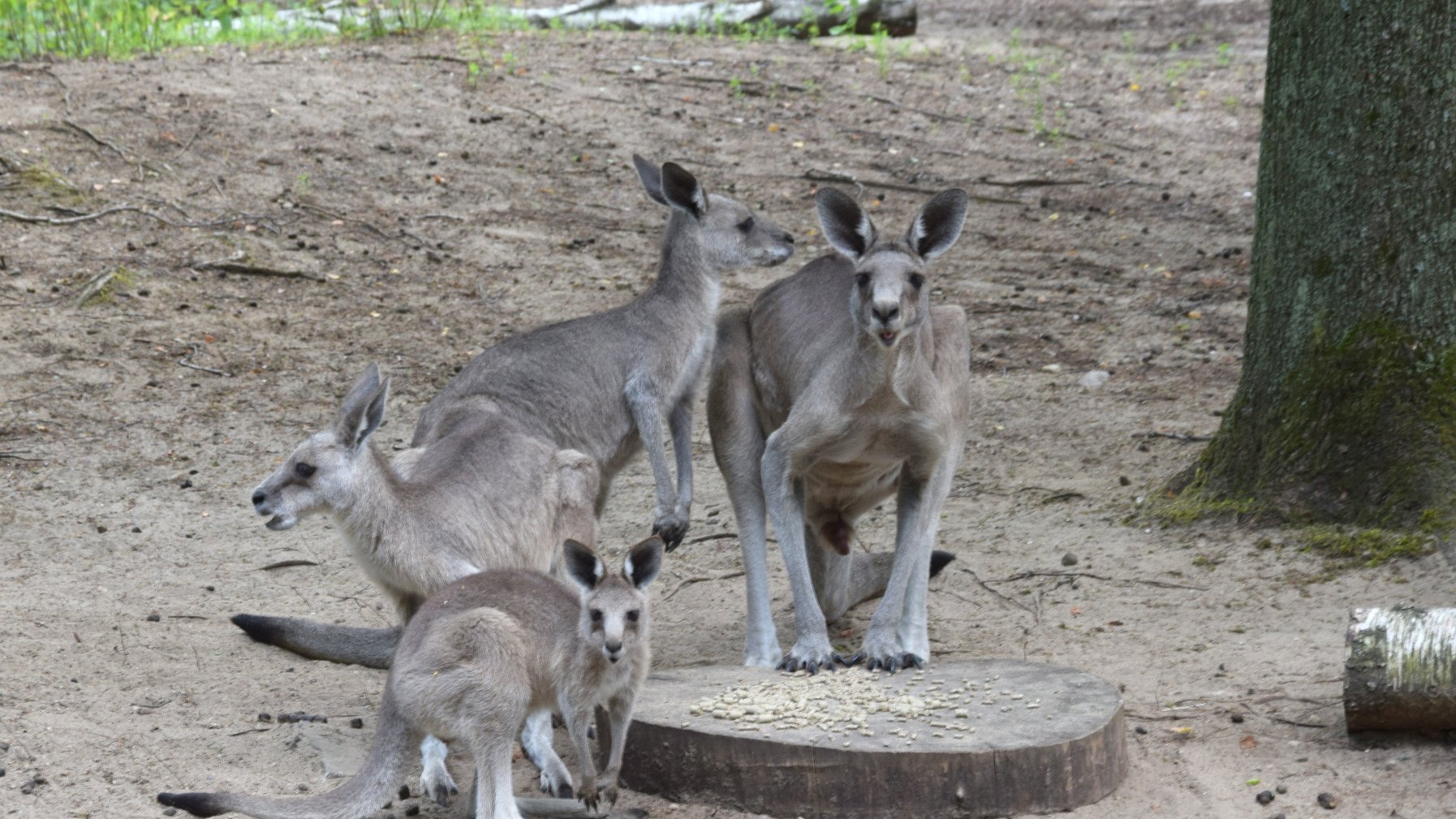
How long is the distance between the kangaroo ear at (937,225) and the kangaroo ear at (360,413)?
1.76 meters

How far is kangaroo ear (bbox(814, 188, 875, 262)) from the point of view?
16.5 feet

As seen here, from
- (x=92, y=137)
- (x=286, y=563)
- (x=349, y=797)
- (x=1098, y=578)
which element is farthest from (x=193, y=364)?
(x=1098, y=578)

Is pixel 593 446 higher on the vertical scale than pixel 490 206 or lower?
lower

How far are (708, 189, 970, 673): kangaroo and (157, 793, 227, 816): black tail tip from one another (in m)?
1.90

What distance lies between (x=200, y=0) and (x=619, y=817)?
11868mm

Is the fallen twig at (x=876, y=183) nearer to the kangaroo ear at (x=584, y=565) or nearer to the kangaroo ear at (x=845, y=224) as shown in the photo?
the kangaroo ear at (x=845, y=224)

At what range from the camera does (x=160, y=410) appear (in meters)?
7.62

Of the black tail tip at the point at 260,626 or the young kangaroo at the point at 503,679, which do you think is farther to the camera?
the black tail tip at the point at 260,626

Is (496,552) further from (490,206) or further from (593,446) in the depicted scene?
(490,206)

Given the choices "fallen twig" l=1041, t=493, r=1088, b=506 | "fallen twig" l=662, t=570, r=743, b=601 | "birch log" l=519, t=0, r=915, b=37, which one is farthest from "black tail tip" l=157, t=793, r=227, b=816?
"birch log" l=519, t=0, r=915, b=37

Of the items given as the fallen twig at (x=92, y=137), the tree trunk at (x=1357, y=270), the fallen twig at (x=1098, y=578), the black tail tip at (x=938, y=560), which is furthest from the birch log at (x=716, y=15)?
the black tail tip at (x=938, y=560)

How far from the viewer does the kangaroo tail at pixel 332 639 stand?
523 centimetres

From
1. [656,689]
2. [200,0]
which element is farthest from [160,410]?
[200,0]

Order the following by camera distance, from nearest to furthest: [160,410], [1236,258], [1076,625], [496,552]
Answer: [496,552] → [1076,625] → [160,410] → [1236,258]
